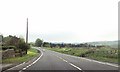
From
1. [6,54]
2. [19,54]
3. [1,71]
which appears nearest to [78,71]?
[1,71]

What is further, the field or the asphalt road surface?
the field

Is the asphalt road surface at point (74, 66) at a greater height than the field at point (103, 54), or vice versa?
the field at point (103, 54)

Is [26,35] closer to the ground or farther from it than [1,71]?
farther from it

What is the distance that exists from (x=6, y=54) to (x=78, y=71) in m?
23.0

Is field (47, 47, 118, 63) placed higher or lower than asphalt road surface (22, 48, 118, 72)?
higher

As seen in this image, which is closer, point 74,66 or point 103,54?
point 74,66

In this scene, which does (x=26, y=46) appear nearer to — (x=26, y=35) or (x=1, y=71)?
(x=26, y=35)

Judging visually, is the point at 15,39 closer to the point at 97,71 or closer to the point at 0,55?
the point at 0,55

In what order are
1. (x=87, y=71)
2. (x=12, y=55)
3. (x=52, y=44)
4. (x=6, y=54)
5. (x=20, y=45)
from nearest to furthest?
1. (x=87, y=71)
2. (x=6, y=54)
3. (x=12, y=55)
4. (x=20, y=45)
5. (x=52, y=44)

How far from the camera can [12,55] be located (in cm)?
4456

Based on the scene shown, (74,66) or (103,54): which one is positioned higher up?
(103,54)

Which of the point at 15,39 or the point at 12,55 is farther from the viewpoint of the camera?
the point at 15,39

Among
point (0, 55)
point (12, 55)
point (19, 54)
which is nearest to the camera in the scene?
point (0, 55)

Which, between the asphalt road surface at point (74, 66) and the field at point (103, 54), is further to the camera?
the field at point (103, 54)
